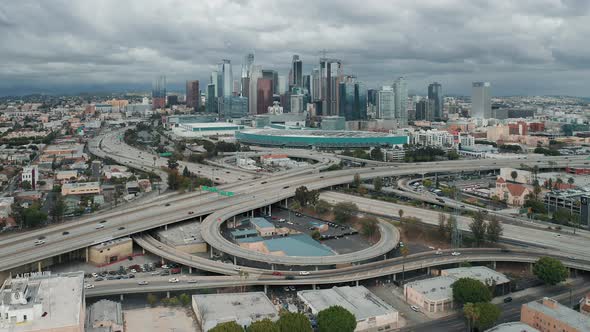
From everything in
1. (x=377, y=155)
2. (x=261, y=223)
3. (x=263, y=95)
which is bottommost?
(x=261, y=223)

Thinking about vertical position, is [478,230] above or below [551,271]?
above

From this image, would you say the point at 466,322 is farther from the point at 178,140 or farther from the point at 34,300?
the point at 178,140

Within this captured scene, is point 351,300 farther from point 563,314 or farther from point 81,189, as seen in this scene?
point 81,189

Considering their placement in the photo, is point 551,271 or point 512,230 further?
point 512,230

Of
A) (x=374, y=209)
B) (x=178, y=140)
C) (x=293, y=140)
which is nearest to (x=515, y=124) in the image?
(x=293, y=140)

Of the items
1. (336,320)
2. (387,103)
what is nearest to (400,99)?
(387,103)

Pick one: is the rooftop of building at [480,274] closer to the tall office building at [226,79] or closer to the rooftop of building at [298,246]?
the rooftop of building at [298,246]

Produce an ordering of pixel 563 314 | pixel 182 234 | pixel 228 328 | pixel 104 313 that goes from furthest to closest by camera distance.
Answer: pixel 182 234
pixel 104 313
pixel 563 314
pixel 228 328

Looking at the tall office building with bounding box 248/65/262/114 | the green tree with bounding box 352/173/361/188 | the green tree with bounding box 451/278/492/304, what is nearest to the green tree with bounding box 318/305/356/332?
the green tree with bounding box 451/278/492/304
